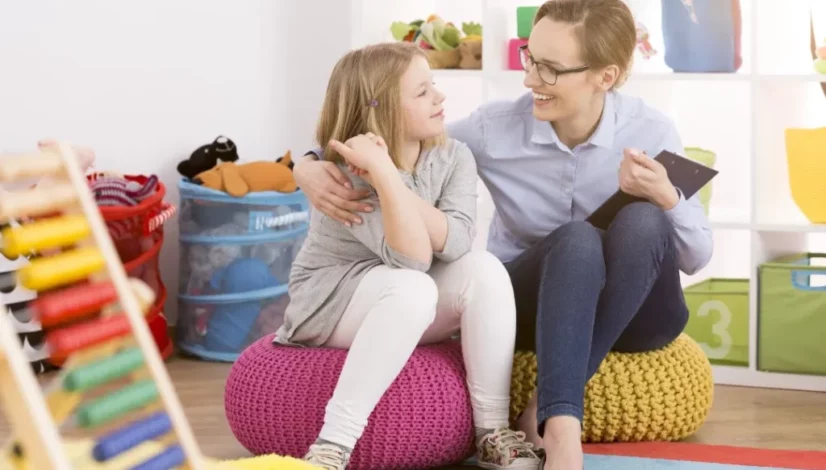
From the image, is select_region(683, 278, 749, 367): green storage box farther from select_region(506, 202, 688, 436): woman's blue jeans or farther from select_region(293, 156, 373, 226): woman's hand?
select_region(293, 156, 373, 226): woman's hand

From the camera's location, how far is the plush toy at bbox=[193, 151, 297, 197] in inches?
115

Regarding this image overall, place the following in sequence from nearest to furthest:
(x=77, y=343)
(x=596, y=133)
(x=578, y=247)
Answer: (x=77, y=343)
(x=578, y=247)
(x=596, y=133)

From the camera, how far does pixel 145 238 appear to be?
9.39 ft

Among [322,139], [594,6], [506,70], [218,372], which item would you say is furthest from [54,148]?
[506,70]

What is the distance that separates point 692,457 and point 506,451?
0.39 metres

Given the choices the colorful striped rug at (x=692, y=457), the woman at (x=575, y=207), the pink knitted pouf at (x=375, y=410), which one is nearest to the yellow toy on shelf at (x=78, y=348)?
the pink knitted pouf at (x=375, y=410)

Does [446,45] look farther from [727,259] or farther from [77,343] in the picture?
[77,343]

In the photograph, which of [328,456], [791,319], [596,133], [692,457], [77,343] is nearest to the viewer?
[77,343]

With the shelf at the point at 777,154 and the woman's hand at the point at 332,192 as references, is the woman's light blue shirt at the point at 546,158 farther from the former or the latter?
the shelf at the point at 777,154

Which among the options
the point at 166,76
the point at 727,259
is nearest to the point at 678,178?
the point at 727,259

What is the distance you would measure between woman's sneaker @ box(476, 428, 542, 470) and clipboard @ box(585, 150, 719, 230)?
45 centimetres

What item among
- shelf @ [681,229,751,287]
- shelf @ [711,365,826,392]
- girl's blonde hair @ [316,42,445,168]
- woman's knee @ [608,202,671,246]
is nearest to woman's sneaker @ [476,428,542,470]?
woman's knee @ [608,202,671,246]

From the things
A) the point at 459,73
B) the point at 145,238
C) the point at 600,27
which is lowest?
the point at 145,238

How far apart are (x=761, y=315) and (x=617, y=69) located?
0.88 m
